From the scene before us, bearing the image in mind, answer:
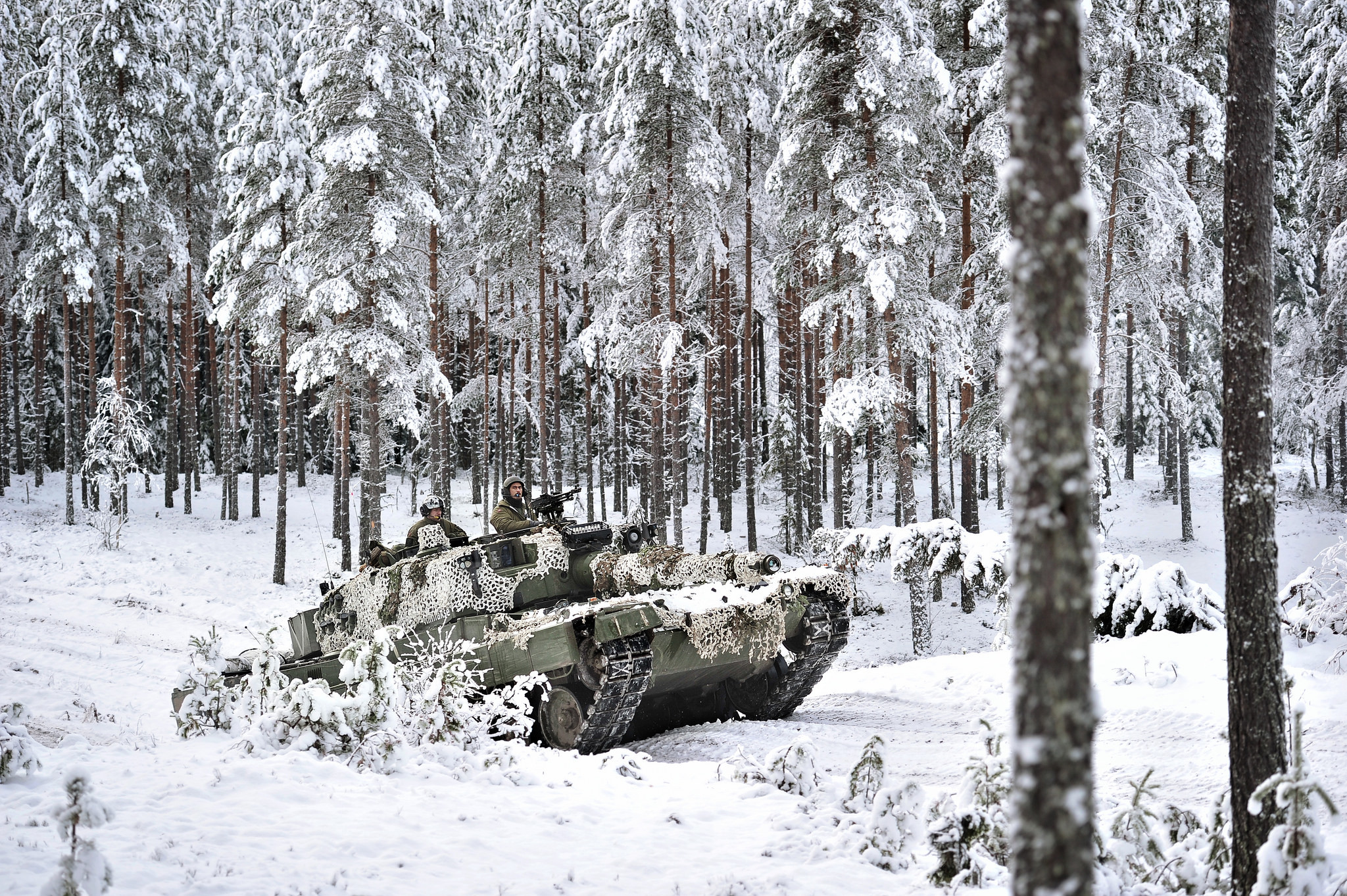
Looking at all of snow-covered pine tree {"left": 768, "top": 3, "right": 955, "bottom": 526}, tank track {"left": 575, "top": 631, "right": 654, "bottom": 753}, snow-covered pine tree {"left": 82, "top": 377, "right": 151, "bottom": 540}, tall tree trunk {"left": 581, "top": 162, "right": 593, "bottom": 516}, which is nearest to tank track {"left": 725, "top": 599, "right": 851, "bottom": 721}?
tank track {"left": 575, "top": 631, "right": 654, "bottom": 753}

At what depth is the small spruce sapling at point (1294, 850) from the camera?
3605 millimetres

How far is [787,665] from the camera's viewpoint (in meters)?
10.2

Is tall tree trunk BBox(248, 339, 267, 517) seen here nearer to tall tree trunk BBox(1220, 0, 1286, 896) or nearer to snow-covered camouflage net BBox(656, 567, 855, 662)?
snow-covered camouflage net BBox(656, 567, 855, 662)

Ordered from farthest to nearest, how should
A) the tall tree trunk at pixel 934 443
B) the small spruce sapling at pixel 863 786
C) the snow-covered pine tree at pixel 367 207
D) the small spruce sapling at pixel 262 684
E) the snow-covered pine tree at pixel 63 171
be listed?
1. the snow-covered pine tree at pixel 63 171
2. the tall tree trunk at pixel 934 443
3. the snow-covered pine tree at pixel 367 207
4. the small spruce sapling at pixel 262 684
5. the small spruce sapling at pixel 863 786

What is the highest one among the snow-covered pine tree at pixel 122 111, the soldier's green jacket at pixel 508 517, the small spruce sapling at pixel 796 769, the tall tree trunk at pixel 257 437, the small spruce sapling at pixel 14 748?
the snow-covered pine tree at pixel 122 111

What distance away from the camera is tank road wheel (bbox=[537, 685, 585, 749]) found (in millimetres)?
8750

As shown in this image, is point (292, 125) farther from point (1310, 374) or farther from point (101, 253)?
point (1310, 374)

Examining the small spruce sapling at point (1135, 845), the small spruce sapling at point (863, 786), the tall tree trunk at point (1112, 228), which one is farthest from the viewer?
the tall tree trunk at point (1112, 228)

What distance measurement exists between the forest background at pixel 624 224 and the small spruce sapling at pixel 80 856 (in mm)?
11988

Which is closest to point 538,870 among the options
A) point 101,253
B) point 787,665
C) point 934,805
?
point 934,805

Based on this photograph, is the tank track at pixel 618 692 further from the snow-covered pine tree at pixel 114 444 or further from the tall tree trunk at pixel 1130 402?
the snow-covered pine tree at pixel 114 444

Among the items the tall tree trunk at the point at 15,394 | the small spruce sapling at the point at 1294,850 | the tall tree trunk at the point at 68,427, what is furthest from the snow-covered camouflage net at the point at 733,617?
the tall tree trunk at the point at 15,394

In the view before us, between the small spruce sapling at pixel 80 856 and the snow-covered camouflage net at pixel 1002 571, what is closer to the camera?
the small spruce sapling at pixel 80 856

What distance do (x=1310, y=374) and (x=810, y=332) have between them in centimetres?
1355
